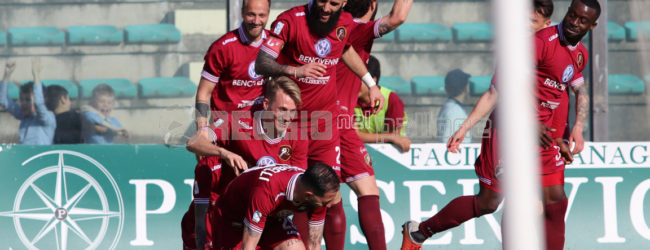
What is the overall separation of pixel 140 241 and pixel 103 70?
1478 mm

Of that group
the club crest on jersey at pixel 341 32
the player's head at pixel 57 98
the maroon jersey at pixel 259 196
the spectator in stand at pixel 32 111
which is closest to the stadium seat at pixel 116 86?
the player's head at pixel 57 98

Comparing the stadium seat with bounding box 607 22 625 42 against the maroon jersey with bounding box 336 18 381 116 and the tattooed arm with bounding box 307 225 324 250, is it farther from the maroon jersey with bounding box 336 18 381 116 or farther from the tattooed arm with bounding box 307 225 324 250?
the tattooed arm with bounding box 307 225 324 250

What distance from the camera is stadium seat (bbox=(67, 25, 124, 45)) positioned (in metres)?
7.49

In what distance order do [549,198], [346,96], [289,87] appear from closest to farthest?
[289,87] → [549,198] → [346,96]

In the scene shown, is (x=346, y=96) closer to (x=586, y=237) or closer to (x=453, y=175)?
(x=453, y=175)

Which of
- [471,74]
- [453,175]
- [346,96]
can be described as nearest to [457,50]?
[471,74]

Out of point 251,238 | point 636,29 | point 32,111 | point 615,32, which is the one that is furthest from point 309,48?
point 636,29

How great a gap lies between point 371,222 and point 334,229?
0.25 meters

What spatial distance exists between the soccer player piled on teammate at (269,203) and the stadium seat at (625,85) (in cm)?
318

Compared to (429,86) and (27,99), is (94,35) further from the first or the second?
(429,86)

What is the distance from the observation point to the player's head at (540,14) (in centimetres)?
626

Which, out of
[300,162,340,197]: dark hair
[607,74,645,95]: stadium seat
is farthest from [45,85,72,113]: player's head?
[607,74,645,95]: stadium seat

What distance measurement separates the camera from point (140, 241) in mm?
6949

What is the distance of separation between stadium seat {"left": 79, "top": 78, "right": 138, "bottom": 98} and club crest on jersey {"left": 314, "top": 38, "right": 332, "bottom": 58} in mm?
2245
